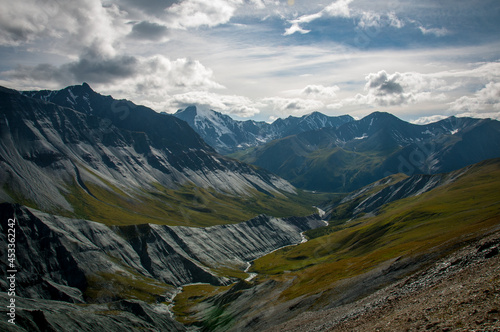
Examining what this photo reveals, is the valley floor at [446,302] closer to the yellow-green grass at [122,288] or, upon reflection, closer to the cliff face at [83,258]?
the yellow-green grass at [122,288]

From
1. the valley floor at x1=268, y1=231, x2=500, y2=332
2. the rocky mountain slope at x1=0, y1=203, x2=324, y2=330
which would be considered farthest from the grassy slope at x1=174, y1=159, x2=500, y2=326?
the rocky mountain slope at x1=0, y1=203, x2=324, y2=330

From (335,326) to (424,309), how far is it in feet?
54.5

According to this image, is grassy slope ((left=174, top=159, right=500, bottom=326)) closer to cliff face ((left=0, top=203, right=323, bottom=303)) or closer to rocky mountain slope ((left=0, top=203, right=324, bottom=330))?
rocky mountain slope ((left=0, top=203, right=324, bottom=330))

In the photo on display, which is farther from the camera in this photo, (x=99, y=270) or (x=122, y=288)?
(x=99, y=270)

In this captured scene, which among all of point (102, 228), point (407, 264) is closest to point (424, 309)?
point (407, 264)

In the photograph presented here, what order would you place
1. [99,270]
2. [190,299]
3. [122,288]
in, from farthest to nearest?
[99,270]
[190,299]
[122,288]

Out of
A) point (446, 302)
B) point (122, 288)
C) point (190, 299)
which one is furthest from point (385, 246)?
point (122, 288)

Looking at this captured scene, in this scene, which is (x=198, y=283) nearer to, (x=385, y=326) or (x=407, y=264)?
(x=407, y=264)

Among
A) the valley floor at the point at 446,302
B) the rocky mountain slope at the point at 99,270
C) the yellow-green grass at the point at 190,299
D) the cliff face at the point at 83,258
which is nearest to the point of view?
the valley floor at the point at 446,302

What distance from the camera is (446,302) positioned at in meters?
31.8

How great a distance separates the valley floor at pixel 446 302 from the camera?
2703cm

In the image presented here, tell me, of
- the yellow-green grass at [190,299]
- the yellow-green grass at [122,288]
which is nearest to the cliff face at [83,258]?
the yellow-green grass at [122,288]

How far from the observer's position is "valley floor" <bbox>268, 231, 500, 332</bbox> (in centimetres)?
2703

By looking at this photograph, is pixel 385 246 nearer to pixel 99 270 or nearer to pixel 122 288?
pixel 122 288
